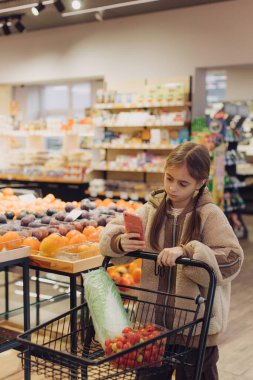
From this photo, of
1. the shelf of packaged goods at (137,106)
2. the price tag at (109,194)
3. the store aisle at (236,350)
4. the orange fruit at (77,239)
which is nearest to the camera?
the orange fruit at (77,239)

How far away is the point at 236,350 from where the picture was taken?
154 inches

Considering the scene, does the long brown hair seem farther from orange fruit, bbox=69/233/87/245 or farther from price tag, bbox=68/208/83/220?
price tag, bbox=68/208/83/220

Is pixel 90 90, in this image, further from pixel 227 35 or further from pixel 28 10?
pixel 227 35

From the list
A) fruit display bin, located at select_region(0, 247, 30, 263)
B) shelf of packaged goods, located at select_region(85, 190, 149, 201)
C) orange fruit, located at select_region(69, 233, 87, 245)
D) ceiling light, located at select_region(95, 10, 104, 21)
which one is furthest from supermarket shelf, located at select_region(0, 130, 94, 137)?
fruit display bin, located at select_region(0, 247, 30, 263)

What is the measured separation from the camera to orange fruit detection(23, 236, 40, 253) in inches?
129

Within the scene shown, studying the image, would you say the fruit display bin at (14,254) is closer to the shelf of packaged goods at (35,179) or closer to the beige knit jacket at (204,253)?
the beige knit jacket at (204,253)

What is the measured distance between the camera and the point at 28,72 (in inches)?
388

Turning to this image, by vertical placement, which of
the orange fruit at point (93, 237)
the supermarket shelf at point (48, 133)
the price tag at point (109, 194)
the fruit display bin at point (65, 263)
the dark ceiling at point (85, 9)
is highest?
the dark ceiling at point (85, 9)

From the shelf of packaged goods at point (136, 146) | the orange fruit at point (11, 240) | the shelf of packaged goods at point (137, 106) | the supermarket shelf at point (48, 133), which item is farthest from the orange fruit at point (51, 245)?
the supermarket shelf at point (48, 133)

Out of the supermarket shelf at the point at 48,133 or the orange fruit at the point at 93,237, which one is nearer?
the orange fruit at the point at 93,237

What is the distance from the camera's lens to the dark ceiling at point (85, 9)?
25.8ft

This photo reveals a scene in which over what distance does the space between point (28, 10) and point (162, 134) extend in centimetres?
329

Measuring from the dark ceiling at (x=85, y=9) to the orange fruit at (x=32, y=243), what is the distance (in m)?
4.98

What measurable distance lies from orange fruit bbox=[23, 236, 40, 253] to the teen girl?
1.29 m
